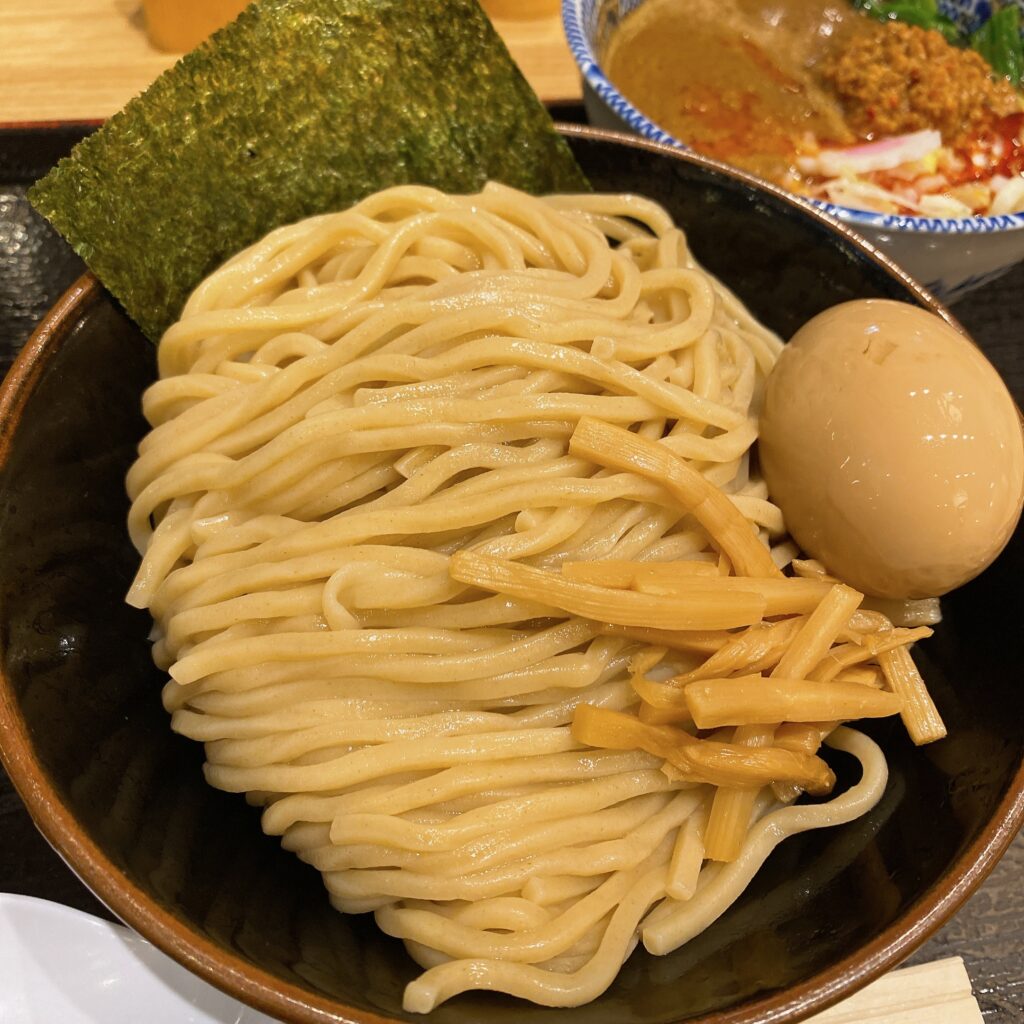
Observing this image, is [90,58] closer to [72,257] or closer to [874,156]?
[72,257]

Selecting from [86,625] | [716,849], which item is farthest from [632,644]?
[86,625]

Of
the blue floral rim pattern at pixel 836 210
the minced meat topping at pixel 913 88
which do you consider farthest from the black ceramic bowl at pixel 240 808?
the minced meat topping at pixel 913 88

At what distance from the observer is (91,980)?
1.41 meters

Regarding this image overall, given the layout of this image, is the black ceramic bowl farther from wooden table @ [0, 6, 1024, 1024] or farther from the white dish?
wooden table @ [0, 6, 1024, 1024]

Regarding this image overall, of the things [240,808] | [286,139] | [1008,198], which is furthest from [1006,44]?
[240,808]

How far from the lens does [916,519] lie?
1445mm

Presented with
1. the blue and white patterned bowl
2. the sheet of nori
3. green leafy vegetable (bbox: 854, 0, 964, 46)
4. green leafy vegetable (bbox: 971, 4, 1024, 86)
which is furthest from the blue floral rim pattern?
green leafy vegetable (bbox: 854, 0, 964, 46)

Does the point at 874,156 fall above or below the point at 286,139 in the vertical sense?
below

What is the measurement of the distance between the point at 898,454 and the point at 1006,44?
2220 millimetres

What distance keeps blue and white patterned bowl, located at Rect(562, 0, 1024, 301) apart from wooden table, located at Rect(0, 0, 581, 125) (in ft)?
1.54

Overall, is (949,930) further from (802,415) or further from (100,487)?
(100,487)

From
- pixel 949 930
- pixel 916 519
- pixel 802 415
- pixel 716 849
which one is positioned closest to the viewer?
pixel 716 849

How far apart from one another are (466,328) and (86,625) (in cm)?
81

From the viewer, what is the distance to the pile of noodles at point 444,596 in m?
1.30
